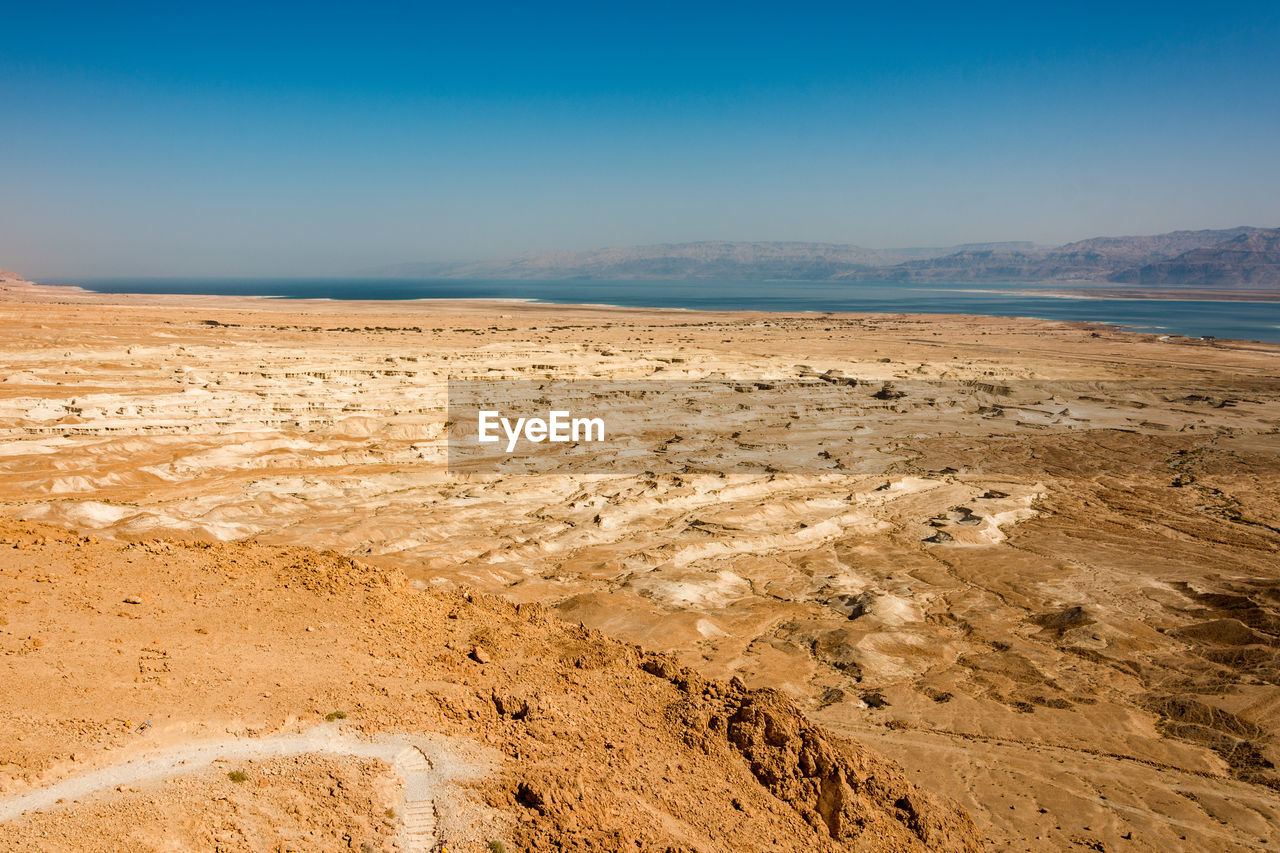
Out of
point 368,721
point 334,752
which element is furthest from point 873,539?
point 334,752

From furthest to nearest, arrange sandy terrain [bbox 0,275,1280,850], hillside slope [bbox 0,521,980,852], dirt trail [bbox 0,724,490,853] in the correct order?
1. sandy terrain [bbox 0,275,1280,850]
2. hillside slope [bbox 0,521,980,852]
3. dirt trail [bbox 0,724,490,853]

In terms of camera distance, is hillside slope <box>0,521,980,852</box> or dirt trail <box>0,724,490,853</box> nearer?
dirt trail <box>0,724,490,853</box>

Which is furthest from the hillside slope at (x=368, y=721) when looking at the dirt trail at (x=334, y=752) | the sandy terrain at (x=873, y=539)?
the sandy terrain at (x=873, y=539)

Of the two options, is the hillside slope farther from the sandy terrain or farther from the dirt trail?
the sandy terrain

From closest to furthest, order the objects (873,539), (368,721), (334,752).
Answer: (334,752) → (368,721) → (873,539)

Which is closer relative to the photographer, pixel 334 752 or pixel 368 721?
pixel 334 752

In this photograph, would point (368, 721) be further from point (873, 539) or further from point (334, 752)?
point (873, 539)

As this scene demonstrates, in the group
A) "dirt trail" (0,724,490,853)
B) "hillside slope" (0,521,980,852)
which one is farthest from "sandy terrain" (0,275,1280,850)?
"dirt trail" (0,724,490,853)

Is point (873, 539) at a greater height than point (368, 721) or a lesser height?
lesser

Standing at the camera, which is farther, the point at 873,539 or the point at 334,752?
the point at 873,539

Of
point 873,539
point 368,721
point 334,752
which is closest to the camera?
point 334,752
